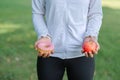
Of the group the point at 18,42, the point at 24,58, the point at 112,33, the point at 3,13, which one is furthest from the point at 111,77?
the point at 3,13

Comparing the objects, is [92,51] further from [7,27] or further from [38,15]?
[7,27]

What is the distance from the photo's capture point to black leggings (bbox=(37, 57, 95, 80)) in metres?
3.43

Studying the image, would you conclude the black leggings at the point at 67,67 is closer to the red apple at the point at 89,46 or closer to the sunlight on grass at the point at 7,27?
the red apple at the point at 89,46

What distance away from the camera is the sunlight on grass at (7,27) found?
10.2 meters

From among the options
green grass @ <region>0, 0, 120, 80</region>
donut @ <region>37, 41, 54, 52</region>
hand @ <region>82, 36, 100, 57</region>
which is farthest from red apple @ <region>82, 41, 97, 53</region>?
green grass @ <region>0, 0, 120, 80</region>

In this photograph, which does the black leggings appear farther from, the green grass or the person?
the green grass

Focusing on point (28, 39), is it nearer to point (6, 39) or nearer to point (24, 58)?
point (6, 39)

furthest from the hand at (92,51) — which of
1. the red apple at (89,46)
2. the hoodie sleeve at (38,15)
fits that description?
the hoodie sleeve at (38,15)

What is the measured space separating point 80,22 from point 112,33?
21.8 feet

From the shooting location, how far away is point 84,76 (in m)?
3.46

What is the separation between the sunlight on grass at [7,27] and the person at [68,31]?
656 cm

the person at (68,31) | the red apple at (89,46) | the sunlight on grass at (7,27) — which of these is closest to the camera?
the red apple at (89,46)

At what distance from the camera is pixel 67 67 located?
11.4 ft

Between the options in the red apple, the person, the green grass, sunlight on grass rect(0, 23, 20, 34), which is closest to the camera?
the red apple
